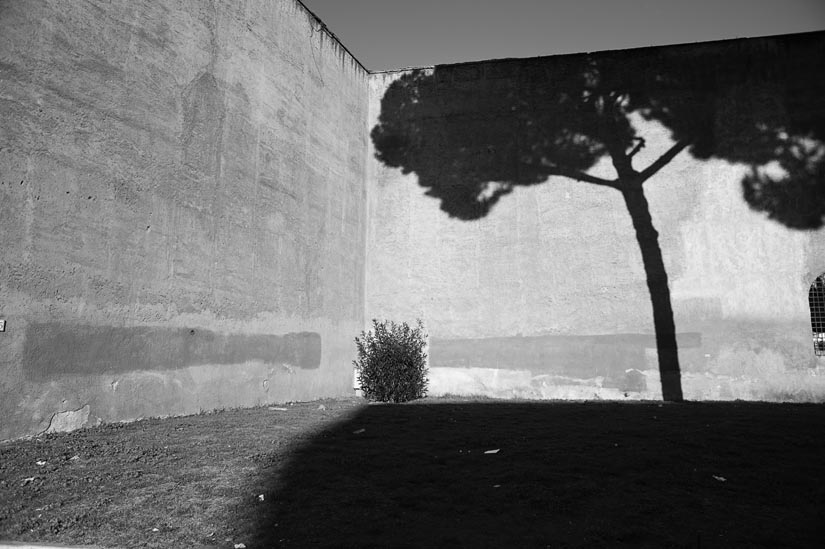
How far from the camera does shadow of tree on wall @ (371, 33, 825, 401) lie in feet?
35.3

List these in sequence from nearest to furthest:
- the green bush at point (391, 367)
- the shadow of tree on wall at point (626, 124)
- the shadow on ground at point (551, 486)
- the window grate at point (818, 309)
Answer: the shadow on ground at point (551, 486) → the window grate at point (818, 309) → the green bush at point (391, 367) → the shadow of tree on wall at point (626, 124)

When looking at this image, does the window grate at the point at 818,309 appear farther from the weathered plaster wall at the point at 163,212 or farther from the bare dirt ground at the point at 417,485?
the weathered plaster wall at the point at 163,212

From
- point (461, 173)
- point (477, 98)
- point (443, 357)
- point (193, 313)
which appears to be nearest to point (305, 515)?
point (193, 313)

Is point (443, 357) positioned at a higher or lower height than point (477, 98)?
lower

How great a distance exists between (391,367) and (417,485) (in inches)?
244

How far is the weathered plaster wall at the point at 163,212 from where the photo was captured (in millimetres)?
5582

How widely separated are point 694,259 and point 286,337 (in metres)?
7.46

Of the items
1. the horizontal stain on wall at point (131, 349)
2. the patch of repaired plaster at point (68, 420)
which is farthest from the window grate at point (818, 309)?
the patch of repaired plaster at point (68, 420)

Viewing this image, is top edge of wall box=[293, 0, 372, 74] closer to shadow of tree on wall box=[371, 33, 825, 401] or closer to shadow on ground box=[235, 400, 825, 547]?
shadow of tree on wall box=[371, 33, 825, 401]

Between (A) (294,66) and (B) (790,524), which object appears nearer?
(B) (790,524)

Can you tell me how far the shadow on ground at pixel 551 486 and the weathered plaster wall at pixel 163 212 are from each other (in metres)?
2.36

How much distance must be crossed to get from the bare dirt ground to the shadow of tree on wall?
5587 mm

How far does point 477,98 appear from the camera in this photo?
40.5 ft

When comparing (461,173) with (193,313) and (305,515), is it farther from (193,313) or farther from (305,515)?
(305,515)
